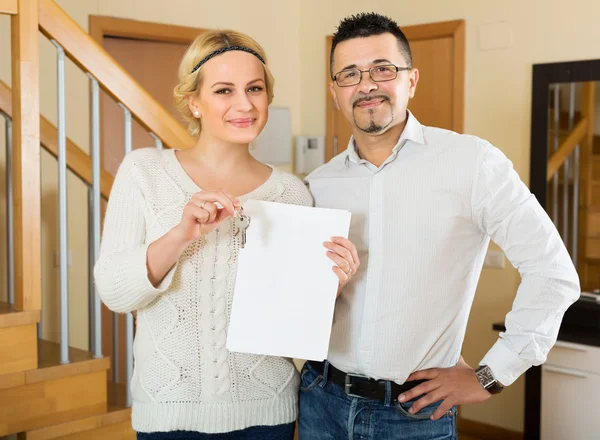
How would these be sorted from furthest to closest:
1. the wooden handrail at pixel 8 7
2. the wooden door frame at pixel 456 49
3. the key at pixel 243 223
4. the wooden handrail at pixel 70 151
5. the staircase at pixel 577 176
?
1. the wooden door frame at pixel 456 49
2. the staircase at pixel 577 176
3. the wooden handrail at pixel 70 151
4. the wooden handrail at pixel 8 7
5. the key at pixel 243 223

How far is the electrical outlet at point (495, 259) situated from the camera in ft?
13.4

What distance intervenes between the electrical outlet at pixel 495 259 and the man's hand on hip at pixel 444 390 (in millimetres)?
2461

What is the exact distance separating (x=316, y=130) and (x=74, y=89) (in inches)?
64.6

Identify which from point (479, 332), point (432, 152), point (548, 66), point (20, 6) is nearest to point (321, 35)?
point (548, 66)

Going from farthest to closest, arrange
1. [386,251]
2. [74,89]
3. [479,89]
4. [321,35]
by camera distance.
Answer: [321,35] → [479,89] → [74,89] → [386,251]

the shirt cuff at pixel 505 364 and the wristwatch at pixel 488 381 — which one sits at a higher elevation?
the shirt cuff at pixel 505 364

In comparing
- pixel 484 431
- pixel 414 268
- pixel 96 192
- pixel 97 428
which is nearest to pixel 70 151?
pixel 96 192

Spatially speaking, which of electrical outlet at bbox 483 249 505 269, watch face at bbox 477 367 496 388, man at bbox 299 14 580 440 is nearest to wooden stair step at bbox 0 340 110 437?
man at bbox 299 14 580 440

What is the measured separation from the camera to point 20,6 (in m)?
2.31

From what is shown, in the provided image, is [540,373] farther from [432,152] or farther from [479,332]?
[432,152]

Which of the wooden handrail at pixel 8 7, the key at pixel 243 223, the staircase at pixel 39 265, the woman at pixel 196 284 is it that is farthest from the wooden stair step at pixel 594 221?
the wooden handrail at pixel 8 7

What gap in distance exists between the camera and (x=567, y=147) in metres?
3.77

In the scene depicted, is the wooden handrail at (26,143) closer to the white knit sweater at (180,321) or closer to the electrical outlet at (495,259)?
the white knit sweater at (180,321)

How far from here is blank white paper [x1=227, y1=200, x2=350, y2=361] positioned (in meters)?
1.63
